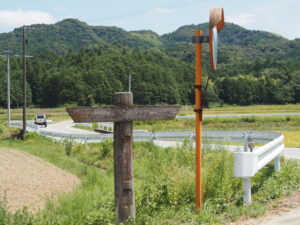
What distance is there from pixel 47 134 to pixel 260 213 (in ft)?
94.1

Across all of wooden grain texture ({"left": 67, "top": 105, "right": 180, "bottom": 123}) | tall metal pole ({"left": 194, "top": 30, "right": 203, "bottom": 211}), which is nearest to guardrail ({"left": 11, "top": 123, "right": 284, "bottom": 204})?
tall metal pole ({"left": 194, "top": 30, "right": 203, "bottom": 211})

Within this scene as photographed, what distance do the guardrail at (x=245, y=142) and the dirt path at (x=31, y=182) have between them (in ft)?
14.1

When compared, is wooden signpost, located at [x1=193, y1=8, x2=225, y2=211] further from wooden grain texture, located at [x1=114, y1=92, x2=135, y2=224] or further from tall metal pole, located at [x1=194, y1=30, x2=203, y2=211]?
wooden grain texture, located at [x1=114, y1=92, x2=135, y2=224]

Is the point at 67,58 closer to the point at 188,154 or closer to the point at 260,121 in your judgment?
the point at 260,121

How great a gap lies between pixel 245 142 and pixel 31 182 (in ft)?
24.0

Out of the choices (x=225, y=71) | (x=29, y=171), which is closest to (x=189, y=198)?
(x=29, y=171)

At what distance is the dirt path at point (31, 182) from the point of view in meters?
10.5

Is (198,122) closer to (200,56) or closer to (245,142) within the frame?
(200,56)

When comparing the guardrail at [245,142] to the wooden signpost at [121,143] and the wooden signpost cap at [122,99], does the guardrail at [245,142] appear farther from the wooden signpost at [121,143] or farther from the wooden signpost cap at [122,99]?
the wooden signpost cap at [122,99]

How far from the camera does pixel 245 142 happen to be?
15.2 metres

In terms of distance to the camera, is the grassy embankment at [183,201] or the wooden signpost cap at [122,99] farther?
the grassy embankment at [183,201]

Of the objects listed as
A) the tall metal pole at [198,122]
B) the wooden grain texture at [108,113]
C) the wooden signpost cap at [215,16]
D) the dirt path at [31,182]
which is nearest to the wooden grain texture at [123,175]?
the wooden grain texture at [108,113]

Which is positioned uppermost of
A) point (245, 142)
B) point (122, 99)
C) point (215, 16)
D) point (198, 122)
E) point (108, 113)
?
point (215, 16)

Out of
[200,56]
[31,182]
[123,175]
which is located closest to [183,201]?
[123,175]
